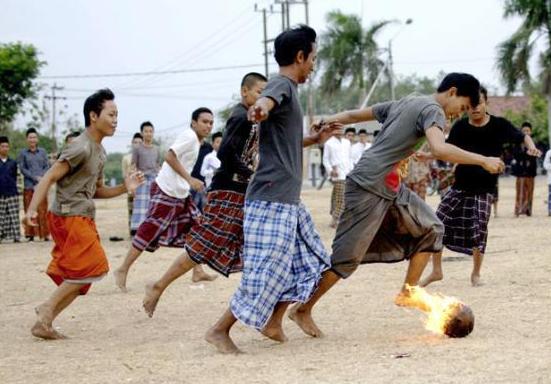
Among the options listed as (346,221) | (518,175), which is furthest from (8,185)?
(346,221)

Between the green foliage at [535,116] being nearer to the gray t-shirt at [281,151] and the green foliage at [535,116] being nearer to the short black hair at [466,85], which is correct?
the short black hair at [466,85]

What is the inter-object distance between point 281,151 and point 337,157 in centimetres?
1176

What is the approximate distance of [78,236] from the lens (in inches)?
267

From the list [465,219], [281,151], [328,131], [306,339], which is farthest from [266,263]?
[465,219]

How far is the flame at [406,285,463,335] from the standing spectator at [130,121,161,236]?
29.7ft

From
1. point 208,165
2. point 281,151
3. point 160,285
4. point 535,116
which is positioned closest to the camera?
point 281,151

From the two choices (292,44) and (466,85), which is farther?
(466,85)

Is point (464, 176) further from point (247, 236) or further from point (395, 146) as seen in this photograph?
point (247, 236)

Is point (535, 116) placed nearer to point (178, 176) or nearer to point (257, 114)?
point (178, 176)

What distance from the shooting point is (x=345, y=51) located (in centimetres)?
4656

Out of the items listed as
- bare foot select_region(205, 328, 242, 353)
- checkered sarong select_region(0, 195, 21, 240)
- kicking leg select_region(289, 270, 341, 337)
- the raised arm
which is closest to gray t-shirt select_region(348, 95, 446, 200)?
the raised arm

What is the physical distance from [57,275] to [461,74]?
3.17 metres

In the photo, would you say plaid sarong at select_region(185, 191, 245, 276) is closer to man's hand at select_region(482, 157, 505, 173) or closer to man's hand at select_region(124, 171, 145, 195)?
man's hand at select_region(124, 171, 145, 195)

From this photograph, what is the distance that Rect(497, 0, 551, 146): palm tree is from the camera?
41438 mm
